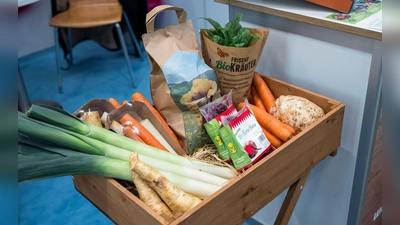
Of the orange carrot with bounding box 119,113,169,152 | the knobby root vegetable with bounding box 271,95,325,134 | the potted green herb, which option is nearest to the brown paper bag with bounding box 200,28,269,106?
the potted green herb

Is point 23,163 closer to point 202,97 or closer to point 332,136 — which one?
point 202,97

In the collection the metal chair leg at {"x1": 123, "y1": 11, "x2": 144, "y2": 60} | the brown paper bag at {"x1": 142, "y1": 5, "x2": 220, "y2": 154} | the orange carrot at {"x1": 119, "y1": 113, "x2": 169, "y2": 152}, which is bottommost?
the metal chair leg at {"x1": 123, "y1": 11, "x2": 144, "y2": 60}

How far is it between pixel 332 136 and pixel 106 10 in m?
2.29

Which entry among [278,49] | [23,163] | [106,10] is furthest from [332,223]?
[106,10]

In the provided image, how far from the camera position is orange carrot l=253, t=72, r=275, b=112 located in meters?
1.39

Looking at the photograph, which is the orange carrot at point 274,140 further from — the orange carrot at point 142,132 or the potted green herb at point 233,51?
the orange carrot at point 142,132

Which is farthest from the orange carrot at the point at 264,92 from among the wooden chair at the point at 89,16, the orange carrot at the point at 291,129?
the wooden chair at the point at 89,16

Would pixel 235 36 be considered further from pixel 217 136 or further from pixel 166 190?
pixel 166 190

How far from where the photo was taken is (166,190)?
979 millimetres

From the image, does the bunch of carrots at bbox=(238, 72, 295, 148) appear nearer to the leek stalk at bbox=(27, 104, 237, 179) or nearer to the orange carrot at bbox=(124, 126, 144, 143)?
the leek stalk at bbox=(27, 104, 237, 179)

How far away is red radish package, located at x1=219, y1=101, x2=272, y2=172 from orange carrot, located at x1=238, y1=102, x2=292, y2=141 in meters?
0.06

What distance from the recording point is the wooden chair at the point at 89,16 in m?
2.90

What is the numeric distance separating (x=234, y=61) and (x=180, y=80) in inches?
7.4

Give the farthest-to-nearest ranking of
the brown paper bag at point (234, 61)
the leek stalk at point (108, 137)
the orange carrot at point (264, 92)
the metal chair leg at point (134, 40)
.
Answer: the metal chair leg at point (134, 40) → the orange carrot at point (264, 92) → the brown paper bag at point (234, 61) → the leek stalk at point (108, 137)
